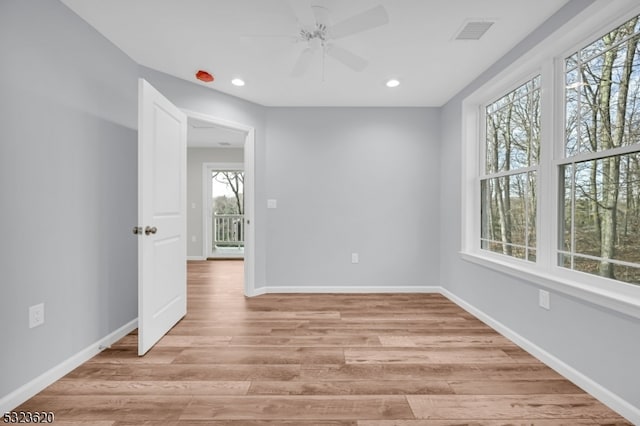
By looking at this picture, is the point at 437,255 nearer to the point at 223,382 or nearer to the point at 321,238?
the point at 321,238

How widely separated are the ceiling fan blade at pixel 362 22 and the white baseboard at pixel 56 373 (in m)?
2.73

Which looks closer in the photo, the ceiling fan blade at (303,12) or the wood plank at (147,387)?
the wood plank at (147,387)

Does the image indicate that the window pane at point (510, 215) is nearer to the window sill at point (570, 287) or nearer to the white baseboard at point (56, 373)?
the window sill at point (570, 287)

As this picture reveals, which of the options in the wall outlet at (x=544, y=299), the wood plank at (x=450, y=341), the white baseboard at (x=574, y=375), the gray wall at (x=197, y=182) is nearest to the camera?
the white baseboard at (x=574, y=375)

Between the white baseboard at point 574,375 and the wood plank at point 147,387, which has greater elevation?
the white baseboard at point 574,375

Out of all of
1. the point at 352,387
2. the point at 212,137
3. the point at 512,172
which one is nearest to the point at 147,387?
the point at 352,387

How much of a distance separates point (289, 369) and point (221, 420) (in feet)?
1.83

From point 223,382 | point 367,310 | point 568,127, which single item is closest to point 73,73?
point 223,382

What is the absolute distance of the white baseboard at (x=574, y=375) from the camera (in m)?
1.52

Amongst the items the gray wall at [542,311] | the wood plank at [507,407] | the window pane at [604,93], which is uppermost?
the window pane at [604,93]

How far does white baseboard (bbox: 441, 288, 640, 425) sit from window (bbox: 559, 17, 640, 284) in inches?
24.1

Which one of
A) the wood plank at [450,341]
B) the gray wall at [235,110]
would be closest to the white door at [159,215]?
the gray wall at [235,110]

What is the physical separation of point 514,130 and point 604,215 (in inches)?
44.6

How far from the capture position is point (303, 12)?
2018mm
